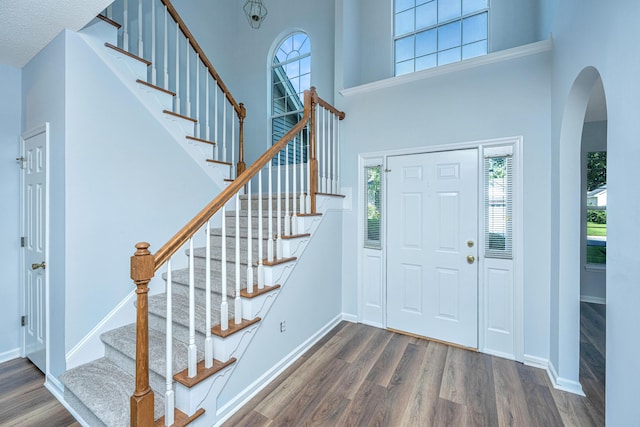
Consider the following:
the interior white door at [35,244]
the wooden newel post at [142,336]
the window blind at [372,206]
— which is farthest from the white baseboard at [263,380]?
the interior white door at [35,244]

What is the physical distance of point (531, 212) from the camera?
2615 mm

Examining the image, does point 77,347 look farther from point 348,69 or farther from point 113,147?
point 348,69

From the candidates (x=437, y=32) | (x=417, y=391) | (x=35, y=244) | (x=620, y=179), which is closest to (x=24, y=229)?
(x=35, y=244)

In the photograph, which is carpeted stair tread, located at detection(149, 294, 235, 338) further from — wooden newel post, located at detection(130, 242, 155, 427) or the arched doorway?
the arched doorway

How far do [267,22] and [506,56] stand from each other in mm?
3801

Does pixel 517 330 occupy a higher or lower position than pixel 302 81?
lower

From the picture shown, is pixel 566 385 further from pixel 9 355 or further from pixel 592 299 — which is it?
pixel 9 355

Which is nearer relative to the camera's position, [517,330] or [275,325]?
[275,325]

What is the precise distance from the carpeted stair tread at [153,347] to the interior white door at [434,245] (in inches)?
87.8

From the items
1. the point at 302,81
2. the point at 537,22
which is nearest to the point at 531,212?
the point at 537,22

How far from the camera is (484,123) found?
2.81 meters

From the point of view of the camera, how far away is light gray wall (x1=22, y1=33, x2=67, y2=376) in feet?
7.09

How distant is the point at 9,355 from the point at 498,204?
4.87 metres

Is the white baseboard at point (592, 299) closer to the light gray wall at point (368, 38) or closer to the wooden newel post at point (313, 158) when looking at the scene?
the light gray wall at point (368, 38)
